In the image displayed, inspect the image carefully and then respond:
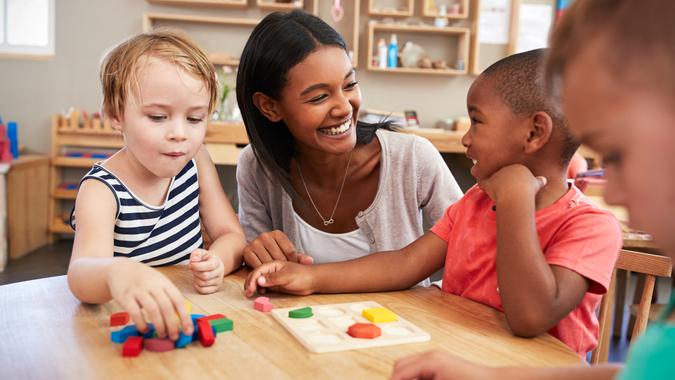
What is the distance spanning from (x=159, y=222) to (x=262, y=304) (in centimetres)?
43

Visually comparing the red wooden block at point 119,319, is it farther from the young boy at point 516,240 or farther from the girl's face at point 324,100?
the girl's face at point 324,100

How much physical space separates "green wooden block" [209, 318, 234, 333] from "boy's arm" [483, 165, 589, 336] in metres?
0.41

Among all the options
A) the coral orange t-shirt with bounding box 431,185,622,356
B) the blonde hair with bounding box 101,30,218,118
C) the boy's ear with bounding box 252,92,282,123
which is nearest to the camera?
the coral orange t-shirt with bounding box 431,185,622,356

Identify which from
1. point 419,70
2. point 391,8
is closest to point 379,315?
point 419,70

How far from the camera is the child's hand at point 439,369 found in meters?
0.72

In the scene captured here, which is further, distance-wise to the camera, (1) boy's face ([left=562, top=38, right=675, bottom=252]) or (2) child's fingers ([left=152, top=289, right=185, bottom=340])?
(2) child's fingers ([left=152, top=289, right=185, bottom=340])

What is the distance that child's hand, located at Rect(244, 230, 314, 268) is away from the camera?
4.16ft

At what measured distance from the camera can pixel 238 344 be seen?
875 mm

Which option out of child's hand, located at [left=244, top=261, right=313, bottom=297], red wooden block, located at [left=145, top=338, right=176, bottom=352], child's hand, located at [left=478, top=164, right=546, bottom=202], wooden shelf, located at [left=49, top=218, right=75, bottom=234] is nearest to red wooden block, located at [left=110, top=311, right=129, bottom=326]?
red wooden block, located at [left=145, top=338, right=176, bottom=352]

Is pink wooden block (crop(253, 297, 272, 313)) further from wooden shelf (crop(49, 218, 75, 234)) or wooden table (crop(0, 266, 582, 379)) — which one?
wooden shelf (crop(49, 218, 75, 234))

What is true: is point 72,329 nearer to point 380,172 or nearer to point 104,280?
point 104,280

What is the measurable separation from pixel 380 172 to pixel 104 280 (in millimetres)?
886

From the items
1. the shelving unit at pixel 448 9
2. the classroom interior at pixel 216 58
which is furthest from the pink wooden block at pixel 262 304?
the shelving unit at pixel 448 9

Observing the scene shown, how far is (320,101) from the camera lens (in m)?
1.55
